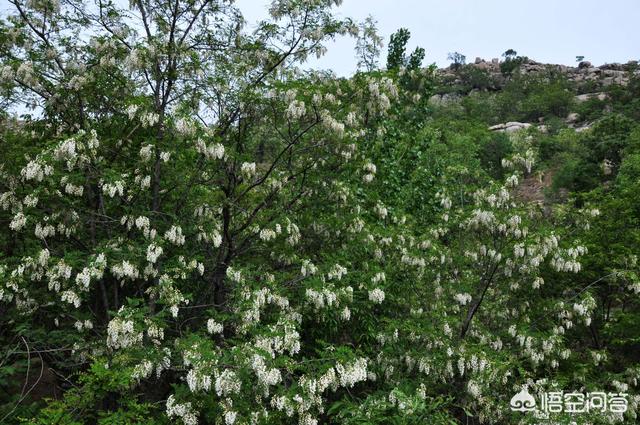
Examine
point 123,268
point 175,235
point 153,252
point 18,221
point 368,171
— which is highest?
point 368,171

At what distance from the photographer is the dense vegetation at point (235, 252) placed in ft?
24.0

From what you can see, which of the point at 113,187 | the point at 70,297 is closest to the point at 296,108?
the point at 113,187

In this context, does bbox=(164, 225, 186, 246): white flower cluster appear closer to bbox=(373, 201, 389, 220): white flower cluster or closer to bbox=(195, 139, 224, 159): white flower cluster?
bbox=(195, 139, 224, 159): white flower cluster

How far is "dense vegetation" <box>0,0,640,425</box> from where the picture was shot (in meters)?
7.31

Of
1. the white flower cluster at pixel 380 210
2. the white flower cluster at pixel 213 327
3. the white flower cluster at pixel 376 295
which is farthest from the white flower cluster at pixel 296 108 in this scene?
the white flower cluster at pixel 213 327

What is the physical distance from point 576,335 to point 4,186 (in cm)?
1678

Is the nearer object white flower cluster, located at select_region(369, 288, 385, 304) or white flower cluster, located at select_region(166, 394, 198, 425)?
white flower cluster, located at select_region(166, 394, 198, 425)

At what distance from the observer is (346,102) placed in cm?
1016

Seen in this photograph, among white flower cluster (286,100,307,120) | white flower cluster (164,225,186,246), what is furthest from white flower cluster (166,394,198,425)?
white flower cluster (286,100,307,120)

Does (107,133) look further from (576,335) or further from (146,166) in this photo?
(576,335)

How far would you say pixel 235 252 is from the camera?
1006cm

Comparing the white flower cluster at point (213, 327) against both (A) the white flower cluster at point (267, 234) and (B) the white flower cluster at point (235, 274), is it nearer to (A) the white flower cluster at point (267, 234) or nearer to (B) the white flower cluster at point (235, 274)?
(B) the white flower cluster at point (235, 274)

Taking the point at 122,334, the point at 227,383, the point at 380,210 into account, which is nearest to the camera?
the point at 227,383

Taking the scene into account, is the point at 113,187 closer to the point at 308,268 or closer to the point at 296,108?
the point at 296,108
